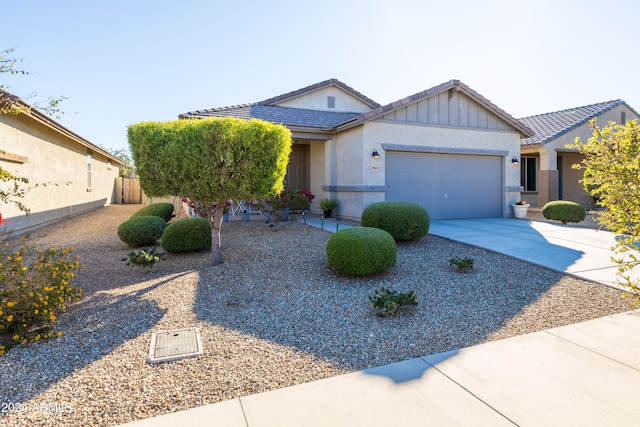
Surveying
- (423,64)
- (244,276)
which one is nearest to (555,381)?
(244,276)

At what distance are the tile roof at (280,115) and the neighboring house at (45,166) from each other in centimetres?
453

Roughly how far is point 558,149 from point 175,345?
58.5 ft

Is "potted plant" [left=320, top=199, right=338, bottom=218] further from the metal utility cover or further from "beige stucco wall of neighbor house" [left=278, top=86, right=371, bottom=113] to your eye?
the metal utility cover

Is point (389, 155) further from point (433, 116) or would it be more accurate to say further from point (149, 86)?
point (149, 86)

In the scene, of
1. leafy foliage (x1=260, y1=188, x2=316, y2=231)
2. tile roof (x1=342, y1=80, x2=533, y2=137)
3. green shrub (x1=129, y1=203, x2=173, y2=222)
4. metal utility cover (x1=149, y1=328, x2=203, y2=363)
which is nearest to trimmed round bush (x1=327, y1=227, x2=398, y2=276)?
metal utility cover (x1=149, y1=328, x2=203, y2=363)

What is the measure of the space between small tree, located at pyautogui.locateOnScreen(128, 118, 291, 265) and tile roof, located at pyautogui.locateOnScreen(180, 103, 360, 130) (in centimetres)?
642

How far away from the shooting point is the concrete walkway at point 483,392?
2.50 m

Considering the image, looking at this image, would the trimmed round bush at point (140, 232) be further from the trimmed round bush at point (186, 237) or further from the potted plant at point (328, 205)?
the potted plant at point (328, 205)

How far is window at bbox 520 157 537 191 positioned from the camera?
59.6ft

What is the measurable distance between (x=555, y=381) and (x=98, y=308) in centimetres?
525

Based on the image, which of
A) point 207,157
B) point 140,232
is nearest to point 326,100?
point 140,232

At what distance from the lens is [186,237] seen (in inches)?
294

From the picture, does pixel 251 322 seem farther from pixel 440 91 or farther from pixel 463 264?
pixel 440 91

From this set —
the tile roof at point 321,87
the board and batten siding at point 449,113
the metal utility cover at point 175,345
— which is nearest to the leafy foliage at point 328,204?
the board and batten siding at point 449,113
